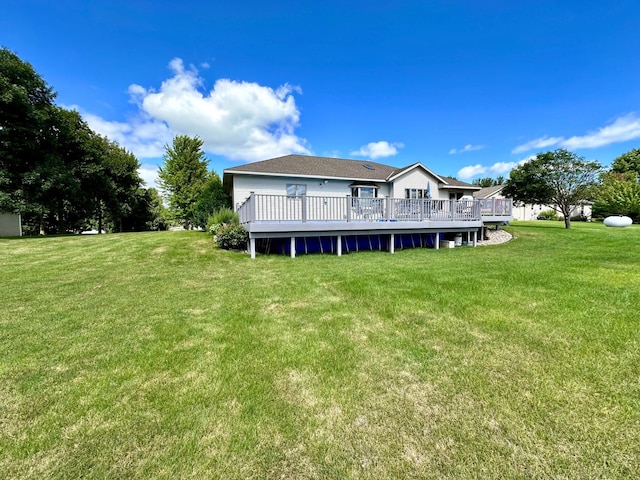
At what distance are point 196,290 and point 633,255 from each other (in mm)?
12691

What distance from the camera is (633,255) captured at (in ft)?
Result: 27.7

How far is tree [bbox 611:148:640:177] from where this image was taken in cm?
3878

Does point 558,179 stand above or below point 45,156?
below

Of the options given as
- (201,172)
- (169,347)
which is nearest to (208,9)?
(169,347)

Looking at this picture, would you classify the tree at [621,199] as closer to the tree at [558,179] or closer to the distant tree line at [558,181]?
the distant tree line at [558,181]

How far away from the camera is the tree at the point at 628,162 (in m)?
38.8

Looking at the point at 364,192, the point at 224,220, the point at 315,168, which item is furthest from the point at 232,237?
the point at 364,192

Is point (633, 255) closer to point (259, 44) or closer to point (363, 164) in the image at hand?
point (363, 164)

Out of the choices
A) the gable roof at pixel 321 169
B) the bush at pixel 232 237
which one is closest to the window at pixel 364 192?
the gable roof at pixel 321 169

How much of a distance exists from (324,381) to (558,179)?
2352 centimetres

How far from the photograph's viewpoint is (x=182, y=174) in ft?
99.0

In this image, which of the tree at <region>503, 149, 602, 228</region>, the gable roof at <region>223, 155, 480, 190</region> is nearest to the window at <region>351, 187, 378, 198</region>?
the gable roof at <region>223, 155, 480, 190</region>

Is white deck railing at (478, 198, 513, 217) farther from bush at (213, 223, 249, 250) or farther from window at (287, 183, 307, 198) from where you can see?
bush at (213, 223, 249, 250)

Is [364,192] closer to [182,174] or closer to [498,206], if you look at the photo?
[498,206]
